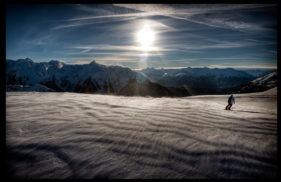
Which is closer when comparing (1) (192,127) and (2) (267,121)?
(1) (192,127)

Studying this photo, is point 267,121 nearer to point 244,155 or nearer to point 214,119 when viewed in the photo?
point 214,119

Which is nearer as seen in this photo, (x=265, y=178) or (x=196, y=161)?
(x=265, y=178)

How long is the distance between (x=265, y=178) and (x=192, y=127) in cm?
119

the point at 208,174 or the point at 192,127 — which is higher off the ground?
the point at 192,127

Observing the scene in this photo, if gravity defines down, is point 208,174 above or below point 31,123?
below

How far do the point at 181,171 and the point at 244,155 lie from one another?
38.5 inches

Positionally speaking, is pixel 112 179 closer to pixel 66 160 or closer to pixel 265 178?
pixel 66 160

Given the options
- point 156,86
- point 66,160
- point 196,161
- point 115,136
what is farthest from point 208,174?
point 156,86

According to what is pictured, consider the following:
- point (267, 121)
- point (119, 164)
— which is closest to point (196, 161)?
point (119, 164)

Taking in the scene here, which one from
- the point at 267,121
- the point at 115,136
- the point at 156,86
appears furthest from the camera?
the point at 156,86

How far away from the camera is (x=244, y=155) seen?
1.73m

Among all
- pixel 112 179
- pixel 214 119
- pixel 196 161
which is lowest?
pixel 112 179

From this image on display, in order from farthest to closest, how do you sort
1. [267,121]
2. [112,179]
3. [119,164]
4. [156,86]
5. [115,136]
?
1. [156,86]
2. [267,121]
3. [115,136]
4. [119,164]
5. [112,179]

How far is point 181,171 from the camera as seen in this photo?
1.48 metres
